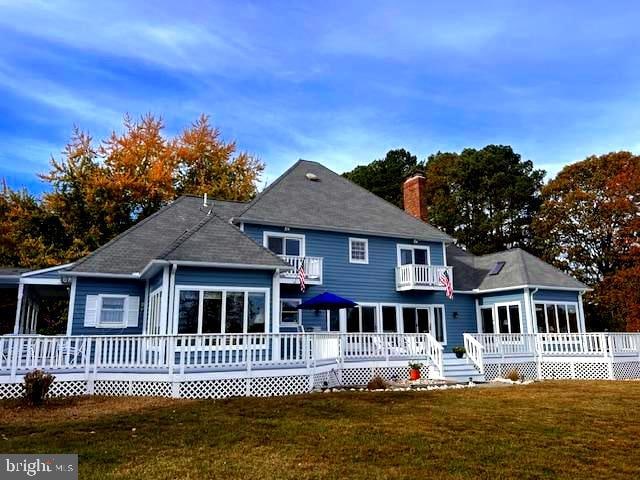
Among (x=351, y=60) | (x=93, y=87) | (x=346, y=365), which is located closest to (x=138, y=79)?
(x=93, y=87)

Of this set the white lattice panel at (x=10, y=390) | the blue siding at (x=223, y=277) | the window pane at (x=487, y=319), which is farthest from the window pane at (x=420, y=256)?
the white lattice panel at (x=10, y=390)

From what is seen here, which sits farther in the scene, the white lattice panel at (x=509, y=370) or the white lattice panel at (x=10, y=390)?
the white lattice panel at (x=509, y=370)

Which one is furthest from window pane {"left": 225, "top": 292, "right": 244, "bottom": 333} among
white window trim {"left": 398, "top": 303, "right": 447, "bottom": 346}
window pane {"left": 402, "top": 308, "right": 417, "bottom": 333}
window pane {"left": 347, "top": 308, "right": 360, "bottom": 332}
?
window pane {"left": 402, "top": 308, "right": 417, "bottom": 333}

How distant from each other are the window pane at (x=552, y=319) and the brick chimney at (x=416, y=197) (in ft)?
25.3

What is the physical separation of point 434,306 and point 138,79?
1515cm

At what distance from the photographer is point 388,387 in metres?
14.0

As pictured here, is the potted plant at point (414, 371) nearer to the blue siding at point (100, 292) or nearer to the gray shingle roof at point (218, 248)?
the gray shingle roof at point (218, 248)

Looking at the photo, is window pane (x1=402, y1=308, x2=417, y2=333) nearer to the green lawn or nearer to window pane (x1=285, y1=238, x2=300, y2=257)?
window pane (x1=285, y1=238, x2=300, y2=257)

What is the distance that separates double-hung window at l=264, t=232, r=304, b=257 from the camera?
19.1 m

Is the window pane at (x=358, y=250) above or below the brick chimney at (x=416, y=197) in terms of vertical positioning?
below

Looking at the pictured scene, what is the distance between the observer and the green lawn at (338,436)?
227 inches

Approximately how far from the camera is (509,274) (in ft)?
71.6

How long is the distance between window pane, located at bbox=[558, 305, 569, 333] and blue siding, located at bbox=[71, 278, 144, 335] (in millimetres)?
17590

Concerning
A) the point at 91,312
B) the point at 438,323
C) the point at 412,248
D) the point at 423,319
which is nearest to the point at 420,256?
the point at 412,248
